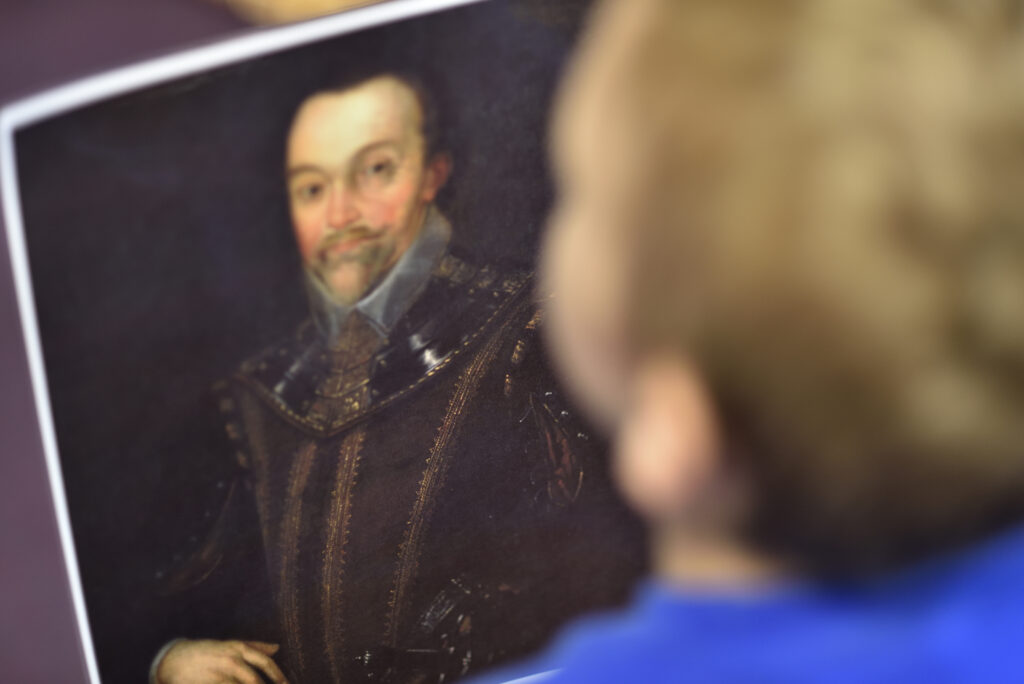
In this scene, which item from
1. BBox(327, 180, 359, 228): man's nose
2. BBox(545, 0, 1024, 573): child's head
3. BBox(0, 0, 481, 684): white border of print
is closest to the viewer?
BBox(545, 0, 1024, 573): child's head

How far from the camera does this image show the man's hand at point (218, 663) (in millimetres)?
856

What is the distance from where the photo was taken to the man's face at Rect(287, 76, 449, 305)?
81cm

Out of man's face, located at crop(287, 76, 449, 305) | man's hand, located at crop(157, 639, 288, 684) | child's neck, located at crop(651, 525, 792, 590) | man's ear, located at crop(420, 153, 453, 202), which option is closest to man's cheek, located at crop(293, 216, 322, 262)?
man's face, located at crop(287, 76, 449, 305)

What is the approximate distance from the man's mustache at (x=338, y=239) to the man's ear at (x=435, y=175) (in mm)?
59

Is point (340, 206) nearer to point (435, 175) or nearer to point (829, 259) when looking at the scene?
point (435, 175)

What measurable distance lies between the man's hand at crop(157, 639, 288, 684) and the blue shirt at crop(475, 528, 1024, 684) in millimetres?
530

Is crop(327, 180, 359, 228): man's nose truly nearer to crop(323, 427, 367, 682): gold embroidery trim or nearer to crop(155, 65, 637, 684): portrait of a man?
crop(155, 65, 637, 684): portrait of a man

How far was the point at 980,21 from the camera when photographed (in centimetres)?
38

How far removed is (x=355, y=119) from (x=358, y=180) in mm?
52

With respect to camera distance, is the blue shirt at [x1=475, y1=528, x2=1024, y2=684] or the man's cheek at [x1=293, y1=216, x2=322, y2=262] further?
the man's cheek at [x1=293, y1=216, x2=322, y2=262]

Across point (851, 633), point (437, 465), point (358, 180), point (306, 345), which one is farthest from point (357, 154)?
point (851, 633)

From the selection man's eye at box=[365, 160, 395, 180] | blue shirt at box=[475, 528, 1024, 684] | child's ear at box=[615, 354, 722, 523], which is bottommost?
blue shirt at box=[475, 528, 1024, 684]

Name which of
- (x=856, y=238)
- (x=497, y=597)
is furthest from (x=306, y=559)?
(x=856, y=238)

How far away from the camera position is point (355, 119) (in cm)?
82
